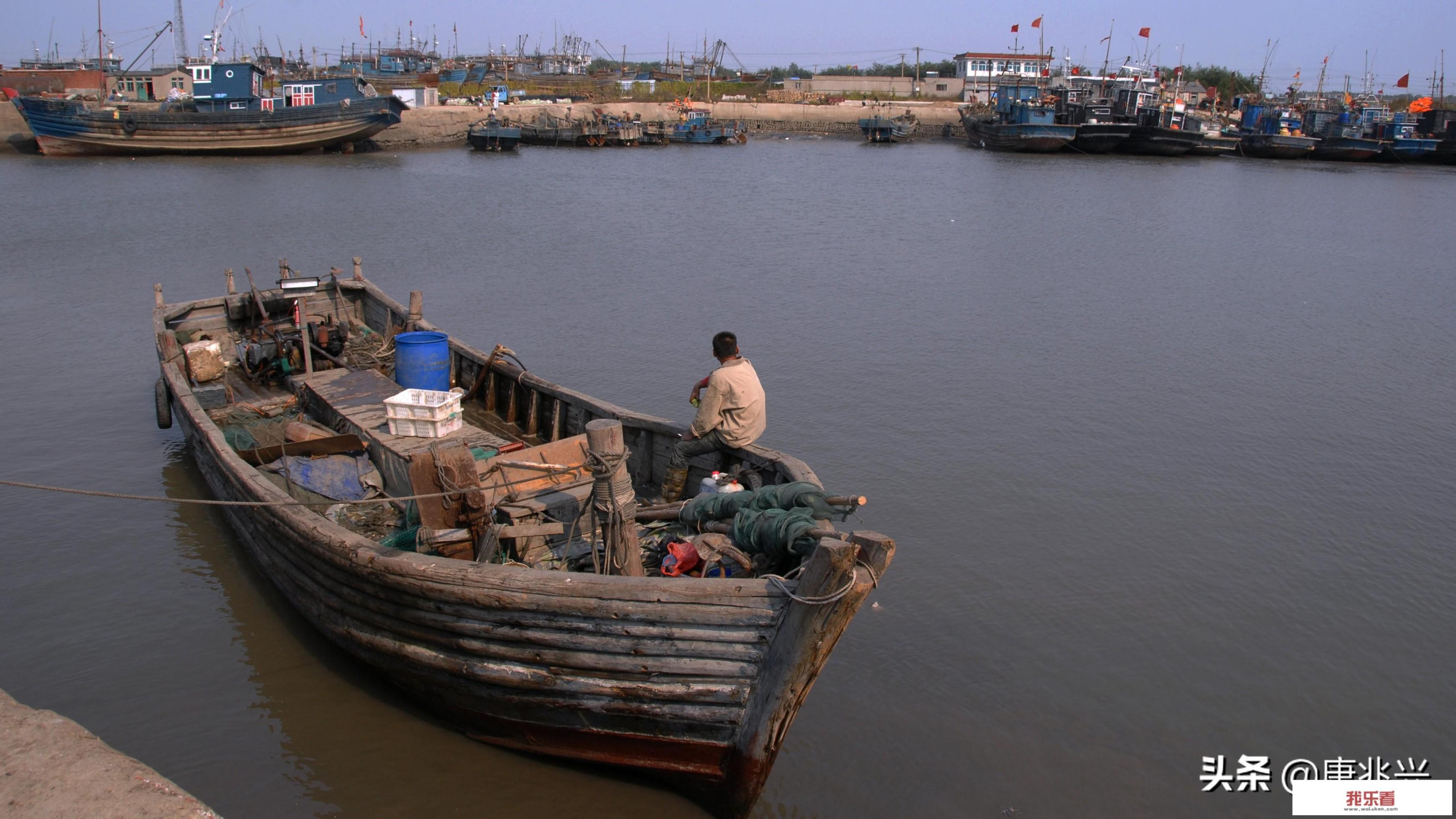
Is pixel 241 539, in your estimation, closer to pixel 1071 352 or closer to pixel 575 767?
pixel 575 767

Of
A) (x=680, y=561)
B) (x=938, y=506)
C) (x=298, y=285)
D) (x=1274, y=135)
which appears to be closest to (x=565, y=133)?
(x=1274, y=135)

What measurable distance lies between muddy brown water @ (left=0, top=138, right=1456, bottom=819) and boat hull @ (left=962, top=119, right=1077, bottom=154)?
28051mm

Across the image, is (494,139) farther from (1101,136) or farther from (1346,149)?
(1346,149)

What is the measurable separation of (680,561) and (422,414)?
10.0 ft

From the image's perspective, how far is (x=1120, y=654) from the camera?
22.8 ft

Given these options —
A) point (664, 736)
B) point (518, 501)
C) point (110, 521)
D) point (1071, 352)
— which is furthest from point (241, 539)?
point (1071, 352)

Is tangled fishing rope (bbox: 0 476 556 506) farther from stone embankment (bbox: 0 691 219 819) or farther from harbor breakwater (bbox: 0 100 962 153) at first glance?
harbor breakwater (bbox: 0 100 962 153)

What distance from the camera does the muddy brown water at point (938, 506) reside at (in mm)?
5945

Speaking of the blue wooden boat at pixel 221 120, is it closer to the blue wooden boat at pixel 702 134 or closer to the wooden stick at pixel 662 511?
the blue wooden boat at pixel 702 134

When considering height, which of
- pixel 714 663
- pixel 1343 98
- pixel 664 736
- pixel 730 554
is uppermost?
pixel 1343 98

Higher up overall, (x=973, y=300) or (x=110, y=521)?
(x=973, y=300)

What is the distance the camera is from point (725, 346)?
20.9 feet

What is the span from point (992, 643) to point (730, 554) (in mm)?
2647

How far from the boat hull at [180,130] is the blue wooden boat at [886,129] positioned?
31.3 m
